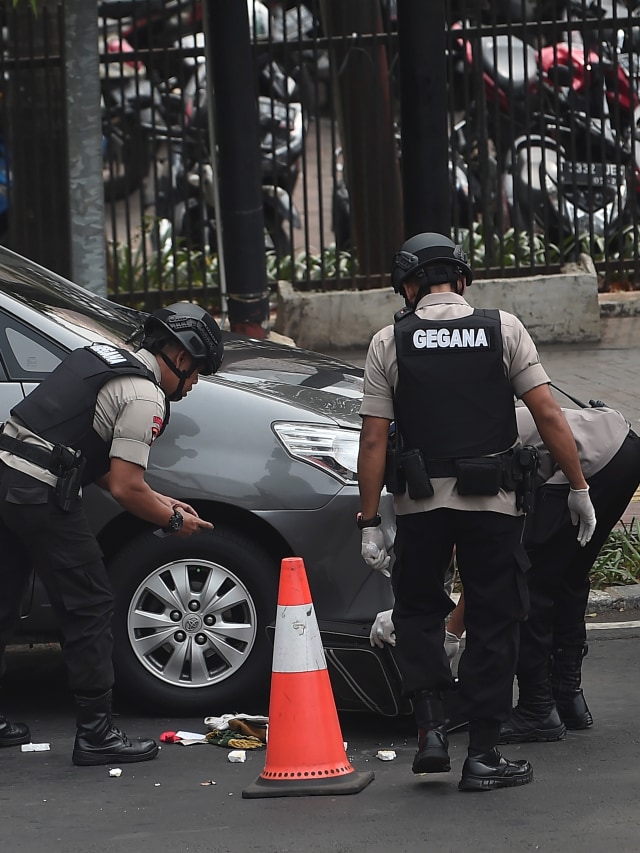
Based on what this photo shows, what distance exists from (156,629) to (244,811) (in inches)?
39.0

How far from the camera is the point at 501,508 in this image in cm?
433

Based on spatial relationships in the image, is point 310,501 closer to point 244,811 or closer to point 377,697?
point 377,697

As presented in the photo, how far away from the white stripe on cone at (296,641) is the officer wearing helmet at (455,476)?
0.27 metres

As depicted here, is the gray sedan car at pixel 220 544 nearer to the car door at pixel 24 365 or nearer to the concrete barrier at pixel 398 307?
the car door at pixel 24 365

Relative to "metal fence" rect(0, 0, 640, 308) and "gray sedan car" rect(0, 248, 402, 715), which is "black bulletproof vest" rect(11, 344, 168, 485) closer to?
"gray sedan car" rect(0, 248, 402, 715)

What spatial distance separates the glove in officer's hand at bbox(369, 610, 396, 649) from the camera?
4777mm

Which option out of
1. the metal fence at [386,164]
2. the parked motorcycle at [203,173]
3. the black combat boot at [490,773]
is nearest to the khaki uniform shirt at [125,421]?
the black combat boot at [490,773]

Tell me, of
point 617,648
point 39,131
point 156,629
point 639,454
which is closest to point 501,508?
point 639,454

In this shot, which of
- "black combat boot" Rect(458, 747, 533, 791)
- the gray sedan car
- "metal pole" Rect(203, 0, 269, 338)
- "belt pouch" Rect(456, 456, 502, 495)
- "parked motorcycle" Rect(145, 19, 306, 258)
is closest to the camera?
"belt pouch" Rect(456, 456, 502, 495)

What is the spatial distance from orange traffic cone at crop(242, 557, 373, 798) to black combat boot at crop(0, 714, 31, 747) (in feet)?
3.16

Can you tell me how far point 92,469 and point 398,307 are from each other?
260 inches

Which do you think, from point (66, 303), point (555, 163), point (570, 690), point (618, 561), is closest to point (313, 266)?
point (555, 163)

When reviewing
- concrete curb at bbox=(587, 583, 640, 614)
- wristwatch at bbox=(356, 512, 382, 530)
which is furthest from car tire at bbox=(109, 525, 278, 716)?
concrete curb at bbox=(587, 583, 640, 614)

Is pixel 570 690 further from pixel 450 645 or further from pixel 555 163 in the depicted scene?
pixel 555 163
